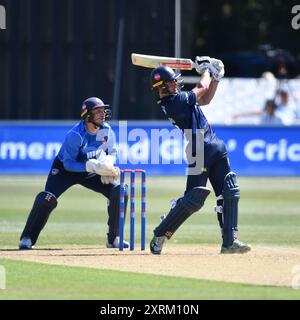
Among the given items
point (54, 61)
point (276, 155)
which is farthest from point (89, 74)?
point (276, 155)

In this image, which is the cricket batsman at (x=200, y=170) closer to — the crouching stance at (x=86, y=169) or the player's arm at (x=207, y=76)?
the player's arm at (x=207, y=76)

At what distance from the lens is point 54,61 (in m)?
25.4

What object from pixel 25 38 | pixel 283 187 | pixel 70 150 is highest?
pixel 25 38

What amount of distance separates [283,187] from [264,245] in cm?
864

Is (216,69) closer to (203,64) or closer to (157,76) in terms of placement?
(203,64)

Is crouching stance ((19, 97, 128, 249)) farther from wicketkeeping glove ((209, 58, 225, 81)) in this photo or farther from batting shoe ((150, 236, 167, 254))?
wicketkeeping glove ((209, 58, 225, 81))

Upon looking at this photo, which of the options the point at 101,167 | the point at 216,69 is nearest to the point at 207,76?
the point at 216,69

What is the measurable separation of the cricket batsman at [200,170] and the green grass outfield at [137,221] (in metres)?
1.40

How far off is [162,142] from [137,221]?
6422mm

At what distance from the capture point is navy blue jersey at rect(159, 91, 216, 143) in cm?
1115

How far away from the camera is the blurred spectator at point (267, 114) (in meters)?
25.9

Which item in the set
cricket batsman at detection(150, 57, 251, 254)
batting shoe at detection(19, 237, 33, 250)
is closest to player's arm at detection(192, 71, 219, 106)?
cricket batsman at detection(150, 57, 251, 254)

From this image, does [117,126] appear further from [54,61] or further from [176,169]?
[54,61]

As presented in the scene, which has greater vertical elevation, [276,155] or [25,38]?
[25,38]
